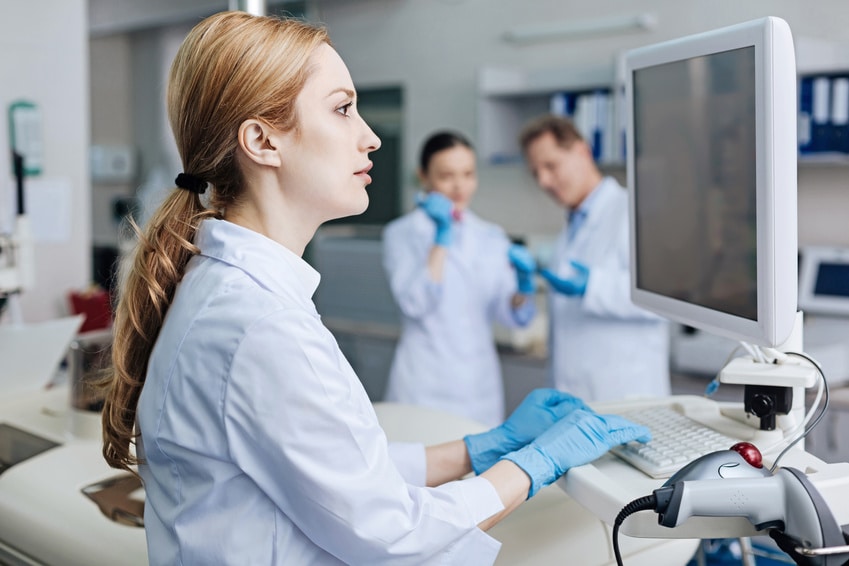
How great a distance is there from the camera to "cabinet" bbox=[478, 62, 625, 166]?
140 inches

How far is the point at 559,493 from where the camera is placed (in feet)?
4.49

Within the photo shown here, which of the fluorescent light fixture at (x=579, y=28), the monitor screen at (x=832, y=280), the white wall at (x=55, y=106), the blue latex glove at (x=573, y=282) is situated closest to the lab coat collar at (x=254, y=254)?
the blue latex glove at (x=573, y=282)

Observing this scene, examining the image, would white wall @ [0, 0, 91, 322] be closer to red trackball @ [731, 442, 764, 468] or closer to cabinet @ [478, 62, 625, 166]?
cabinet @ [478, 62, 625, 166]

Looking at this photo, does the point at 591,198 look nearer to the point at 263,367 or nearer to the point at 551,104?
the point at 551,104

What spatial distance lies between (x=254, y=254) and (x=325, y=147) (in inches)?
6.4

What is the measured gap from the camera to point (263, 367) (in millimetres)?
934

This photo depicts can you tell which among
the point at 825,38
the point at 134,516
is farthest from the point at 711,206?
the point at 825,38

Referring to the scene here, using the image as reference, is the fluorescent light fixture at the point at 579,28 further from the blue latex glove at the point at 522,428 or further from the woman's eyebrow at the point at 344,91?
the woman's eyebrow at the point at 344,91

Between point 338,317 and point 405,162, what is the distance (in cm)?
95

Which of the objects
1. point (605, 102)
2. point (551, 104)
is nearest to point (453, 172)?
point (605, 102)

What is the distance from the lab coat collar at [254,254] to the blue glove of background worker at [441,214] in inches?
73.8

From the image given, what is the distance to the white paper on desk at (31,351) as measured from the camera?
2115 millimetres

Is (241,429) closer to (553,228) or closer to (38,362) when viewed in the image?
(38,362)

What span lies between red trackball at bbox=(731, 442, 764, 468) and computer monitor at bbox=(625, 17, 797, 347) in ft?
0.43
